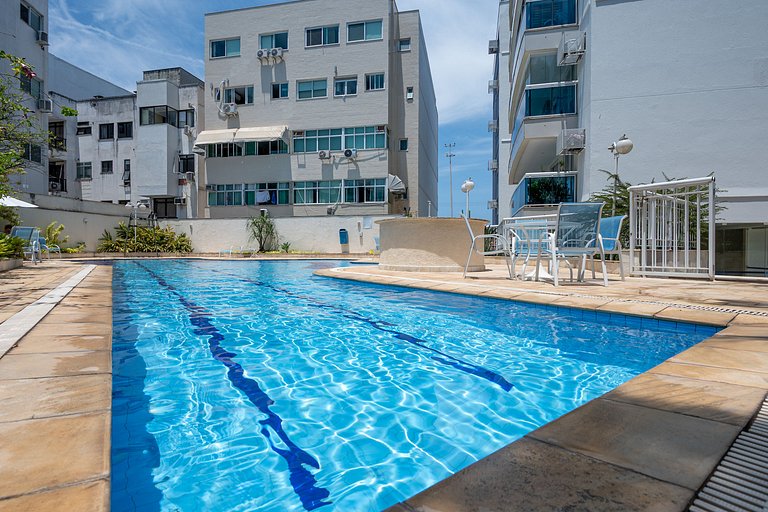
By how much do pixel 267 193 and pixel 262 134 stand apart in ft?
11.7

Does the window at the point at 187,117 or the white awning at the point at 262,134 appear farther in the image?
the window at the point at 187,117

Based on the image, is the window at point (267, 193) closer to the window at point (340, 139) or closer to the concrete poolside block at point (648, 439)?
the window at point (340, 139)

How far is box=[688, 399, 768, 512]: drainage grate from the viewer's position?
109 centimetres

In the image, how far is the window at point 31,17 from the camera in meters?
21.6

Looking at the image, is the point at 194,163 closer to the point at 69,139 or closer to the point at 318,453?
the point at 69,139

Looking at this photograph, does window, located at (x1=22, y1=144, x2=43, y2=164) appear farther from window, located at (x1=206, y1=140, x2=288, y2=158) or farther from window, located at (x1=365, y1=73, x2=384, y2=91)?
window, located at (x1=365, y1=73, x2=384, y2=91)

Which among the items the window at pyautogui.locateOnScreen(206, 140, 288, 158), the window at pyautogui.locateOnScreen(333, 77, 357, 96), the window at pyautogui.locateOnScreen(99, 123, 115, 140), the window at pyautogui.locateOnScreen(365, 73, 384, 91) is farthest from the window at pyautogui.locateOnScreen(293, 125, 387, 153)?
the window at pyautogui.locateOnScreen(99, 123, 115, 140)

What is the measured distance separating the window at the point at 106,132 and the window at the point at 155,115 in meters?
3.82

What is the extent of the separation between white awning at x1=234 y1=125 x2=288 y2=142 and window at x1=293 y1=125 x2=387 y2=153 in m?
0.85

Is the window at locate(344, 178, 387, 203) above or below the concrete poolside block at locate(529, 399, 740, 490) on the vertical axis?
above

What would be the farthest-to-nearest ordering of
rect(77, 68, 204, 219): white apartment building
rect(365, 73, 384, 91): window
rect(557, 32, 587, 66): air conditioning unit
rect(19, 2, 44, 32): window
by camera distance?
rect(77, 68, 204, 219): white apartment building < rect(365, 73, 384, 91): window < rect(19, 2, 44, 32): window < rect(557, 32, 587, 66): air conditioning unit

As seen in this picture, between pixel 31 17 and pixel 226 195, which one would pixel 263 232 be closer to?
pixel 226 195

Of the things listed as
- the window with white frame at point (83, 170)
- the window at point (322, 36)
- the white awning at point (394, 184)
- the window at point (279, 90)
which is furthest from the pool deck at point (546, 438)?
the window with white frame at point (83, 170)

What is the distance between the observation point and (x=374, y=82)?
2555 centimetres
